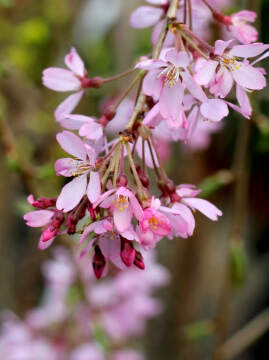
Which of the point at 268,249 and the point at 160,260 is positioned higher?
the point at 160,260

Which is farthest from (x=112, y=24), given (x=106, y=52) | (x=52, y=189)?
(x=52, y=189)

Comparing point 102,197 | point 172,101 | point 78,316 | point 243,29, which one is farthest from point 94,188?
point 78,316

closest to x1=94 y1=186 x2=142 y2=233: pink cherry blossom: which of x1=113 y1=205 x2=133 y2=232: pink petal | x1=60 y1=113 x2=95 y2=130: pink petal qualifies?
x1=113 y1=205 x2=133 y2=232: pink petal

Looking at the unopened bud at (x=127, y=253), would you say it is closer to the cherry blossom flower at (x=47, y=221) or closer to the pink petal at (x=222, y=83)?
the cherry blossom flower at (x=47, y=221)

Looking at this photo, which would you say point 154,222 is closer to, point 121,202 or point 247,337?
point 121,202

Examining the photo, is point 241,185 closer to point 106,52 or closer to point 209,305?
point 106,52

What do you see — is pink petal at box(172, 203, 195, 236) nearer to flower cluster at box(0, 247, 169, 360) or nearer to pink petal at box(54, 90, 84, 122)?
pink petal at box(54, 90, 84, 122)

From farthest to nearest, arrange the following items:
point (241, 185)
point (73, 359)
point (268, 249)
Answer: point (268, 249)
point (73, 359)
point (241, 185)
